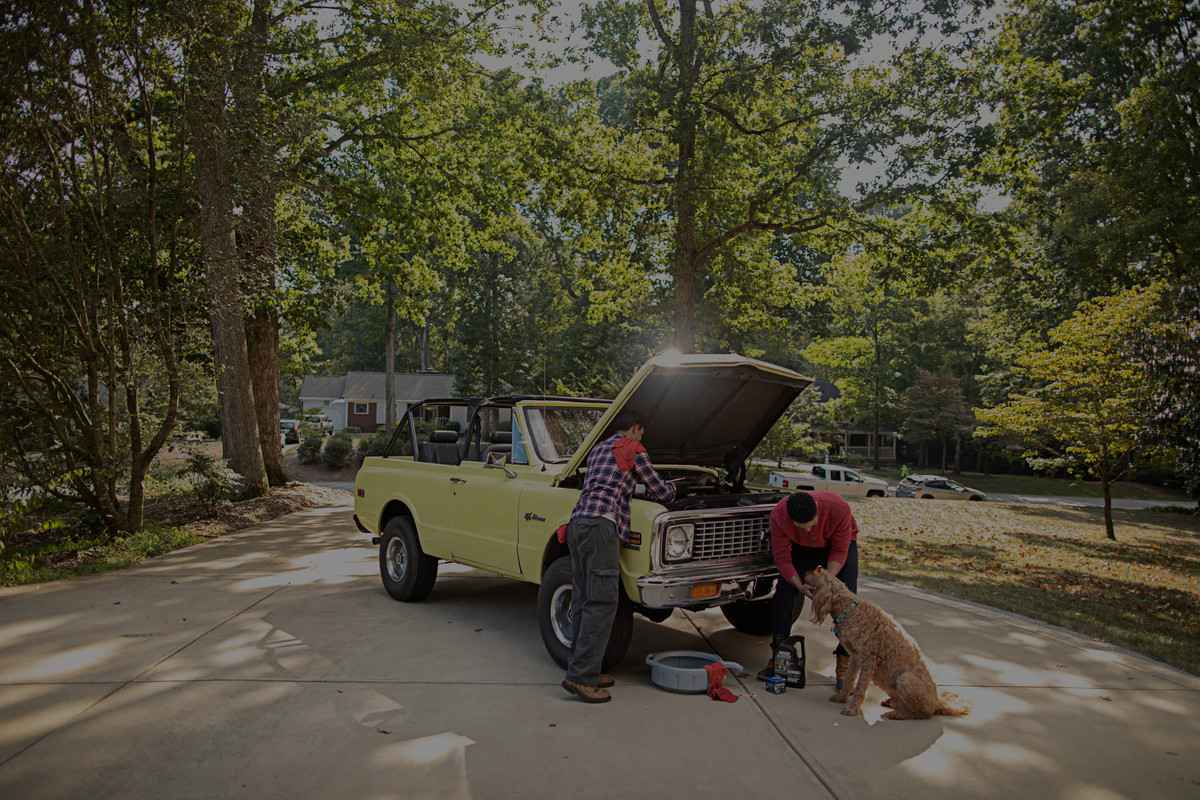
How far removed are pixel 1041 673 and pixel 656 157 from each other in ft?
49.9

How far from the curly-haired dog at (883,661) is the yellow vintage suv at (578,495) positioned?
0.79 meters

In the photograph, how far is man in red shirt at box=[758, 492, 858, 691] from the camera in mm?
5227

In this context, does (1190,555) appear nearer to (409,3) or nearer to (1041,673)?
(1041,673)

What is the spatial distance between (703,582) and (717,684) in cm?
69

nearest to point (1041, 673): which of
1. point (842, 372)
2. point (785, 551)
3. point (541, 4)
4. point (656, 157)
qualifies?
point (785, 551)

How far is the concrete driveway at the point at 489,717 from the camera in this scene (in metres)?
3.79

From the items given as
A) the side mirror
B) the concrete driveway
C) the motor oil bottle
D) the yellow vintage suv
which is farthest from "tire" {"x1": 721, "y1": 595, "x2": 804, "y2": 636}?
the side mirror

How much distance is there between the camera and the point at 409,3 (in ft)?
50.3

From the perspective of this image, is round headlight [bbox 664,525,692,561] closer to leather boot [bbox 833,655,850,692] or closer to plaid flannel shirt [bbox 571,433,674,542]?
plaid flannel shirt [bbox 571,433,674,542]

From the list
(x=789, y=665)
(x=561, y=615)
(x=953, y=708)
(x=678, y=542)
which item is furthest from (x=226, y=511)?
(x=953, y=708)

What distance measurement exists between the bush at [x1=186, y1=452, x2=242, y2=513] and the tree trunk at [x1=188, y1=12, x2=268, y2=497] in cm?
144

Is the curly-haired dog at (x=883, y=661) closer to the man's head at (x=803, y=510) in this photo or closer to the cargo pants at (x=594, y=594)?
the man's head at (x=803, y=510)

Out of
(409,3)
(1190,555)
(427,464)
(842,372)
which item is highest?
(409,3)

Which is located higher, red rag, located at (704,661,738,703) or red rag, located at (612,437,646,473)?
red rag, located at (612,437,646,473)
